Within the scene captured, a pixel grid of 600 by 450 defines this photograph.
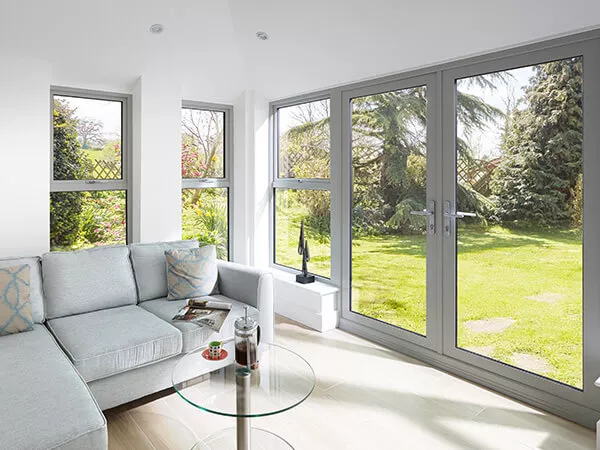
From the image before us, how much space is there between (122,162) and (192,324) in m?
1.91

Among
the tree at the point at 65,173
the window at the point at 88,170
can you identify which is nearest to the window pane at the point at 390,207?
the window at the point at 88,170

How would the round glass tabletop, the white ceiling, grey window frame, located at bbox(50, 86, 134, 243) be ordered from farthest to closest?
grey window frame, located at bbox(50, 86, 134, 243), the white ceiling, the round glass tabletop

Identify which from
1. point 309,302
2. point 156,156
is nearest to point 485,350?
Answer: point 309,302

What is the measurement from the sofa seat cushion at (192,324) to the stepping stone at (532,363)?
1.70m

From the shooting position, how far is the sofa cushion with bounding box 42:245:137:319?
9.61ft

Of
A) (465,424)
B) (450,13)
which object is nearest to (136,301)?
(465,424)

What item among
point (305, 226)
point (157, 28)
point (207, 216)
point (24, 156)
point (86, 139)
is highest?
point (157, 28)

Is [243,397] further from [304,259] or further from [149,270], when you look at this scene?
[304,259]

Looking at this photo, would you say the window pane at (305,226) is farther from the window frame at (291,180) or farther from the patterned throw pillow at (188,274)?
the patterned throw pillow at (188,274)

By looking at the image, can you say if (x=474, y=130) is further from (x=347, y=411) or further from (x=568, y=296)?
(x=347, y=411)

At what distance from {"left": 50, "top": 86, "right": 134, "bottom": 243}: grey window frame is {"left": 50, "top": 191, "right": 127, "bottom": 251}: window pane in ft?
0.14

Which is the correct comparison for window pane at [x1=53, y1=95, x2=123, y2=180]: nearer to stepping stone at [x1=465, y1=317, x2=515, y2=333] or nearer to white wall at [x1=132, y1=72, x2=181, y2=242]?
white wall at [x1=132, y1=72, x2=181, y2=242]

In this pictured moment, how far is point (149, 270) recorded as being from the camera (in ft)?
11.0

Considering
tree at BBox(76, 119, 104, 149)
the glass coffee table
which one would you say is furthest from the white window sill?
tree at BBox(76, 119, 104, 149)
